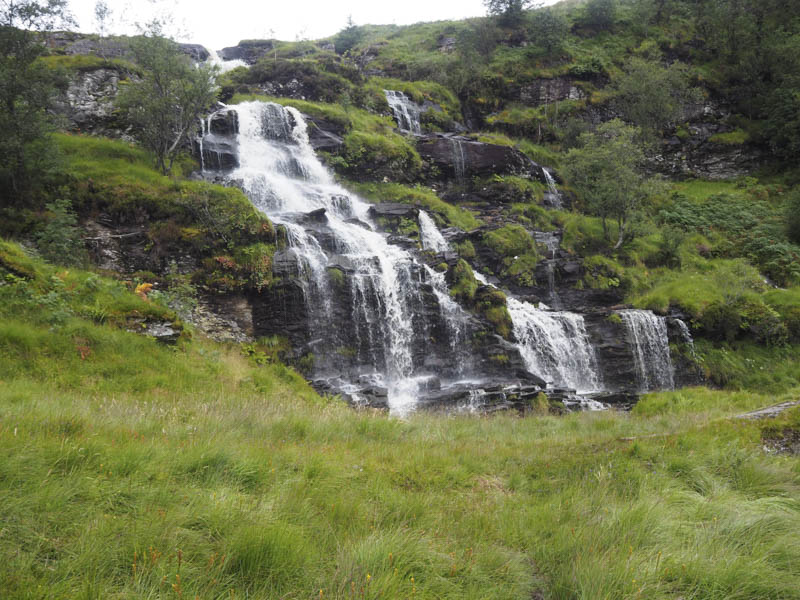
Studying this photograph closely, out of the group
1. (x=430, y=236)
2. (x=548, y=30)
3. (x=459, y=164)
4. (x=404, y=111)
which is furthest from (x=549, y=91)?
(x=430, y=236)

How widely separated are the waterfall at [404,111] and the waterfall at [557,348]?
21.4 m

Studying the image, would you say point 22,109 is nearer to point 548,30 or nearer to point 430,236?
point 430,236

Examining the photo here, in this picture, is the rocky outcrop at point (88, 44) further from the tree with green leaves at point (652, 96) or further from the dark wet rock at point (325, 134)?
the tree with green leaves at point (652, 96)

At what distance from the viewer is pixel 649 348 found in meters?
17.9

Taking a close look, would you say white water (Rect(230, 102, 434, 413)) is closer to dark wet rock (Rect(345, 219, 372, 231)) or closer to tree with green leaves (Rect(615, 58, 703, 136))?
dark wet rock (Rect(345, 219, 372, 231))

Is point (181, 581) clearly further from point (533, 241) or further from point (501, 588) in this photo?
point (533, 241)

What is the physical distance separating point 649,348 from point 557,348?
14.8ft

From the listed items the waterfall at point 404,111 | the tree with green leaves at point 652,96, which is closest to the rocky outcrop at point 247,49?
the waterfall at point 404,111

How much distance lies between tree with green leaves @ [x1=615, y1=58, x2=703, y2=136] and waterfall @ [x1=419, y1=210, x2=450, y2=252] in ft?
80.2

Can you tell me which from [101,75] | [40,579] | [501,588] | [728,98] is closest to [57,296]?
[40,579]

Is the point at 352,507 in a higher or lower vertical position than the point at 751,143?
lower

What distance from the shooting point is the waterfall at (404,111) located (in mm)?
32750

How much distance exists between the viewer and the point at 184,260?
14773mm

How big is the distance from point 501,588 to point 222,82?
35.8 m
